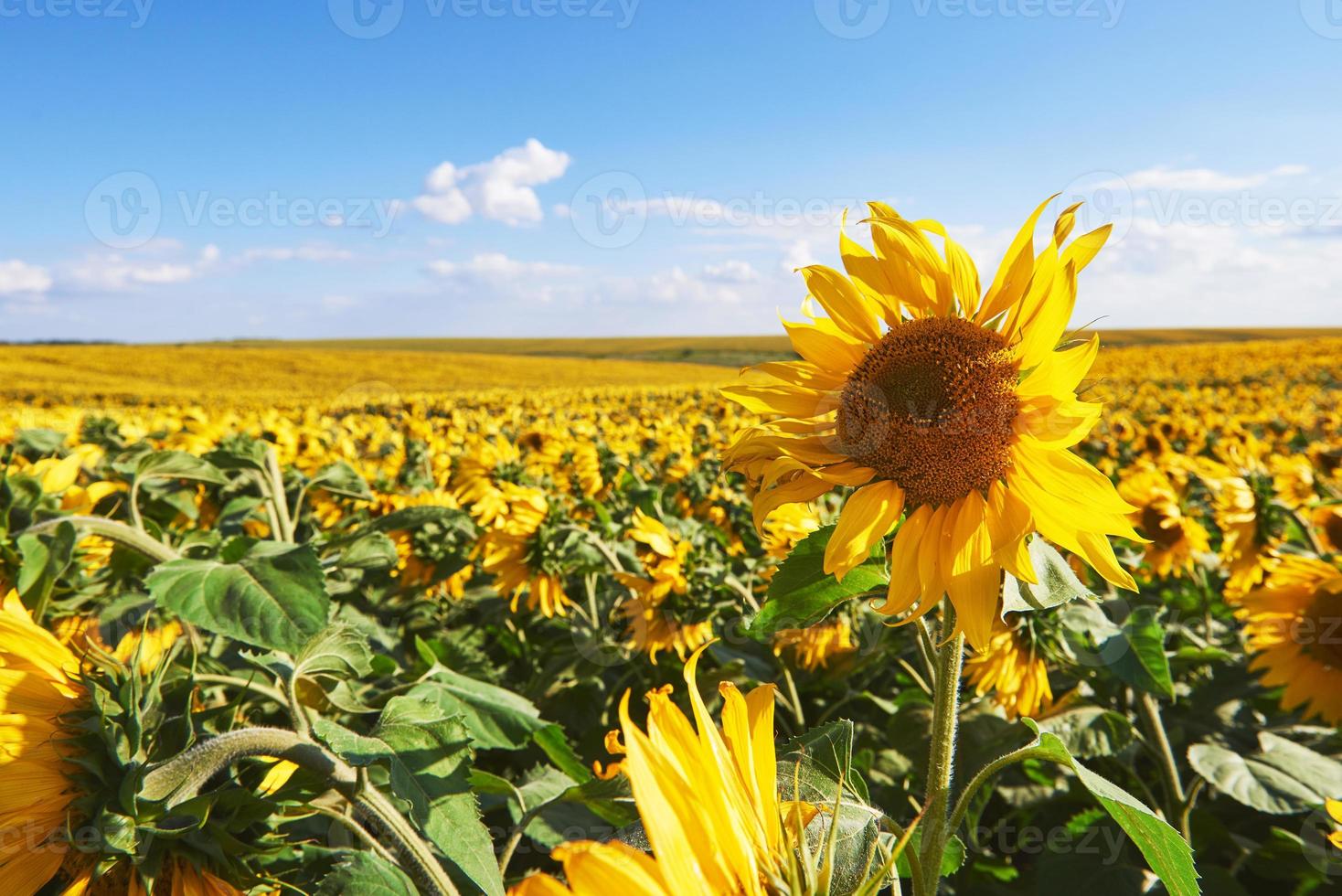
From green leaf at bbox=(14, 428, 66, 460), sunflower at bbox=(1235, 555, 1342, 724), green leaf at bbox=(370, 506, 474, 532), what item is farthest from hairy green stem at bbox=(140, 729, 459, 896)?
green leaf at bbox=(14, 428, 66, 460)

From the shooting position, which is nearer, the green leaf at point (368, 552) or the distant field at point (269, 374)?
the green leaf at point (368, 552)

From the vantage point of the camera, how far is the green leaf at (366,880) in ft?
3.75

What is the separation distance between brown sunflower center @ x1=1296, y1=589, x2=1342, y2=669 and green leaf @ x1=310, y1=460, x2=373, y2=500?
122 inches

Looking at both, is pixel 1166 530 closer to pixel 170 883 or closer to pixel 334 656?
Answer: pixel 334 656

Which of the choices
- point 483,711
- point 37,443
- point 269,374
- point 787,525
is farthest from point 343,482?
point 269,374

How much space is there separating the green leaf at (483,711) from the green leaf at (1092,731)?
135cm

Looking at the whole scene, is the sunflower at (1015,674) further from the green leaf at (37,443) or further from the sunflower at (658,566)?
the green leaf at (37,443)

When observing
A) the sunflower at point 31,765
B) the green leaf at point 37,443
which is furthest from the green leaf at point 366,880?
the green leaf at point 37,443

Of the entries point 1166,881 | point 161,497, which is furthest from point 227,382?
point 1166,881

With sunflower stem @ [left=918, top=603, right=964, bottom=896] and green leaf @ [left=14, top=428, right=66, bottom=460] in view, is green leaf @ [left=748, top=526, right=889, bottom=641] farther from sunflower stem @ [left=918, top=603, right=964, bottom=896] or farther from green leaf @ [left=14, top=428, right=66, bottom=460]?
green leaf @ [left=14, top=428, right=66, bottom=460]

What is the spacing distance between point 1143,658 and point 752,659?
1.22 m

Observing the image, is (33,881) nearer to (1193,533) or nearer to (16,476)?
(16,476)

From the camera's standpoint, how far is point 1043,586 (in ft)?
3.32

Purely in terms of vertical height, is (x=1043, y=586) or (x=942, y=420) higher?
(x=942, y=420)
